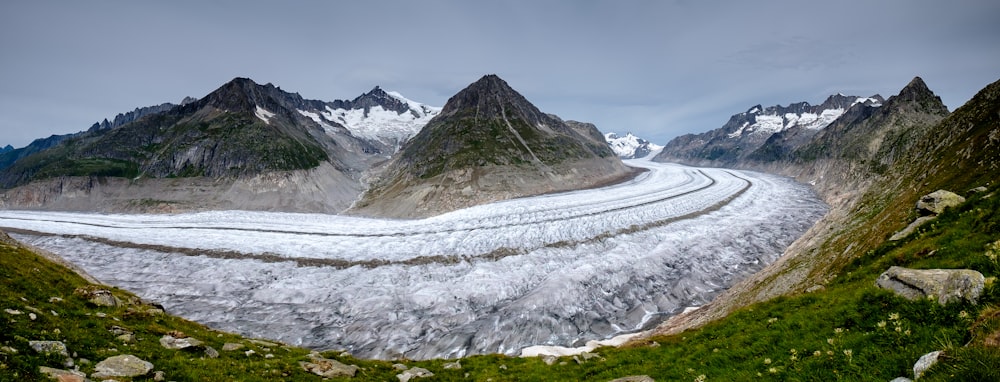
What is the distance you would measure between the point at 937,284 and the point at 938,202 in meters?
16.7

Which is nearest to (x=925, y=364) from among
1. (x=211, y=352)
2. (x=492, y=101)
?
(x=211, y=352)

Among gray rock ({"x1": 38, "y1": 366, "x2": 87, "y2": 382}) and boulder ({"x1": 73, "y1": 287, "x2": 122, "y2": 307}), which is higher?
gray rock ({"x1": 38, "y1": 366, "x2": 87, "y2": 382})

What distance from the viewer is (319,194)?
123 meters

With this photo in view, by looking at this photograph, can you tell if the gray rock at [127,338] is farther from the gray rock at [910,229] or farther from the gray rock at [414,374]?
the gray rock at [910,229]

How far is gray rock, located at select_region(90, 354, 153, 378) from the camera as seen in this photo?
11305 mm

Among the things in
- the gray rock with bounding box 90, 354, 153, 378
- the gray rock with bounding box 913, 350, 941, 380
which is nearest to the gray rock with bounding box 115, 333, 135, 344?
the gray rock with bounding box 90, 354, 153, 378

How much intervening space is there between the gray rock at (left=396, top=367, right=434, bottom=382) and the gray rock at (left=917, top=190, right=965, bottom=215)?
89.3ft

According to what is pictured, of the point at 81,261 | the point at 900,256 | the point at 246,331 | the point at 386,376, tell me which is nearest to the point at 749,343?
the point at 900,256

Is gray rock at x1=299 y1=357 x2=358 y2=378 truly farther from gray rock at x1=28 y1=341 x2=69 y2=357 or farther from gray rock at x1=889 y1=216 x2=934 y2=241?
gray rock at x1=889 y1=216 x2=934 y2=241

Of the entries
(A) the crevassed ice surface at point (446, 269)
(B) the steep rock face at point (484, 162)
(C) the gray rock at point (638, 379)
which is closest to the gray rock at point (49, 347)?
(C) the gray rock at point (638, 379)

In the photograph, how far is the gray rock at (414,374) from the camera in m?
17.2

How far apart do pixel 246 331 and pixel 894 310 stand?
4067cm

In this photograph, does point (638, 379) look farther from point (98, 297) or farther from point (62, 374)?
point (98, 297)

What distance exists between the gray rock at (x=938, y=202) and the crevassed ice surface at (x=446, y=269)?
17928mm
